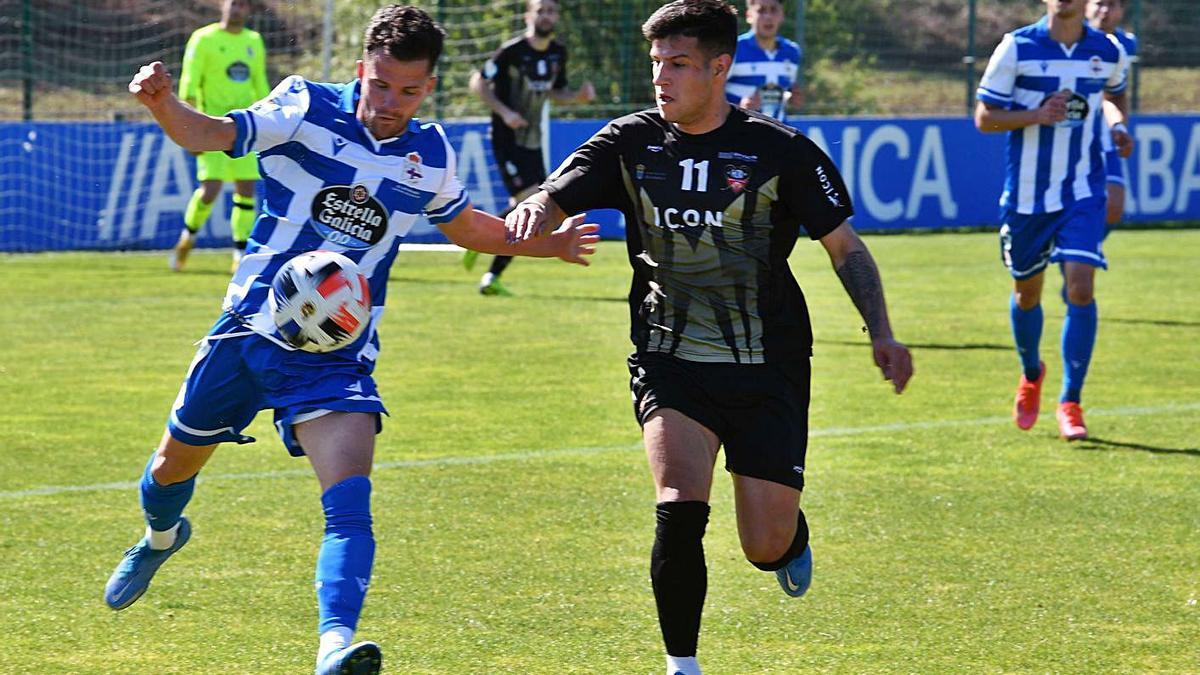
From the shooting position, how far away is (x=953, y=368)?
440 inches

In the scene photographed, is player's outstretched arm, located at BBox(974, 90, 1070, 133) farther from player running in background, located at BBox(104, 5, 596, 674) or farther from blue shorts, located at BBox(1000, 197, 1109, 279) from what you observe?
player running in background, located at BBox(104, 5, 596, 674)

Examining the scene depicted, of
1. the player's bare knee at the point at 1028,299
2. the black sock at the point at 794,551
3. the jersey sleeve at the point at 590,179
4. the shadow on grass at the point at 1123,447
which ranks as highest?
the jersey sleeve at the point at 590,179

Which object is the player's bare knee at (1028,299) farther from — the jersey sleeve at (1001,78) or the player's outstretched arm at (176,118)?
the player's outstretched arm at (176,118)

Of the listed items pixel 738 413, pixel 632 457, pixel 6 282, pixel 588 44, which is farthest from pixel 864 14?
pixel 738 413

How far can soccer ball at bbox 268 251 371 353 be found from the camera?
4.86 m

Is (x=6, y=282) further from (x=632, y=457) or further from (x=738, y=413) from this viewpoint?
(x=738, y=413)

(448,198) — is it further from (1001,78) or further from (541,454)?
(1001,78)

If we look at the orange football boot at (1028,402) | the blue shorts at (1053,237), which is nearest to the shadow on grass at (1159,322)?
the blue shorts at (1053,237)

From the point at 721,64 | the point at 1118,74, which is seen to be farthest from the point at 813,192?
the point at 1118,74

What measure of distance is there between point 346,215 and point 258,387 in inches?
21.1

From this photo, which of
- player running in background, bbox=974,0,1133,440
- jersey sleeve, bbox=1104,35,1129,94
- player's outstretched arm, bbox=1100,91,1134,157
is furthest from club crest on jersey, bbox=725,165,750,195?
player's outstretched arm, bbox=1100,91,1134,157

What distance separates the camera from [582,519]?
701cm

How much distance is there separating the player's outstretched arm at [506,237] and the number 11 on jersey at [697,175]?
36 centimetres

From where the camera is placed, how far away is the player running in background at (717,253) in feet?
16.4
